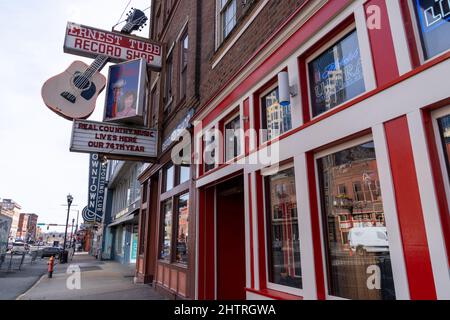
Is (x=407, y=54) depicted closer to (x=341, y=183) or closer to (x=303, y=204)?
(x=341, y=183)

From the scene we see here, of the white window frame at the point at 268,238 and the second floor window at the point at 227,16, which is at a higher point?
the second floor window at the point at 227,16

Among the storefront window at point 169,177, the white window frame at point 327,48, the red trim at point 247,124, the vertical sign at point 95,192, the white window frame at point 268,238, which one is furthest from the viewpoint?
the vertical sign at point 95,192

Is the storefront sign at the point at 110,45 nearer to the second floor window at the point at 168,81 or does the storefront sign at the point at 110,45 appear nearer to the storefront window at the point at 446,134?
the second floor window at the point at 168,81

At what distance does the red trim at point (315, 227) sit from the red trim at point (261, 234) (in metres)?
1.17

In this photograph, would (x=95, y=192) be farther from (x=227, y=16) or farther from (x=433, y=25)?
(x=433, y=25)

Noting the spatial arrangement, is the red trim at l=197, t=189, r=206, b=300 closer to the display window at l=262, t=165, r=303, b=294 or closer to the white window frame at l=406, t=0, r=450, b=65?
the display window at l=262, t=165, r=303, b=294

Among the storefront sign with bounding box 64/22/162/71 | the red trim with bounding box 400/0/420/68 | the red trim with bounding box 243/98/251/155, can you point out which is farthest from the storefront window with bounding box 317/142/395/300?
the storefront sign with bounding box 64/22/162/71

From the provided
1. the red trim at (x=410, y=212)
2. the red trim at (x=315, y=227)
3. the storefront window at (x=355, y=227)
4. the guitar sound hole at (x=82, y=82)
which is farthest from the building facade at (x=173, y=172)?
the red trim at (x=410, y=212)

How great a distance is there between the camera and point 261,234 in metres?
4.78

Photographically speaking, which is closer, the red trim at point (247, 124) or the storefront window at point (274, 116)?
the storefront window at point (274, 116)

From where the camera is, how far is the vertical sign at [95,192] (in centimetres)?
2989

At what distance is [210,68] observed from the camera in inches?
294
